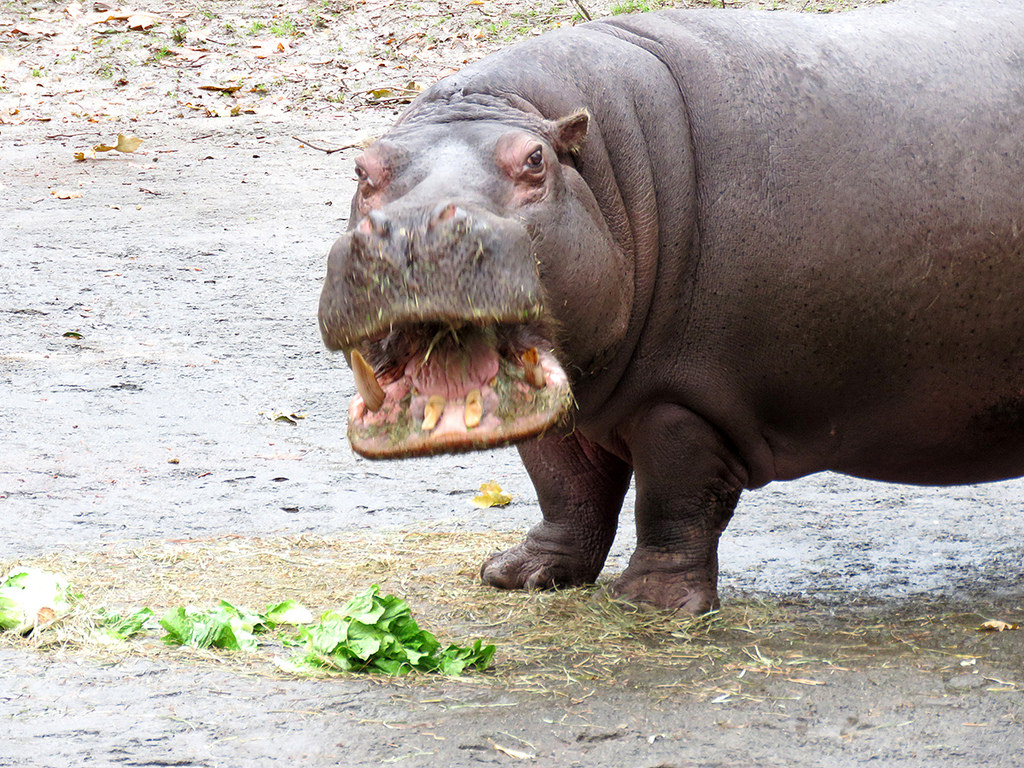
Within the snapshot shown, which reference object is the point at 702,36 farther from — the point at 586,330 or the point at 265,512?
the point at 265,512

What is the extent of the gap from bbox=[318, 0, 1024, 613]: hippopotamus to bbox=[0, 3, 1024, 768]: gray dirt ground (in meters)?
0.66

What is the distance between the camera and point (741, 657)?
388 cm

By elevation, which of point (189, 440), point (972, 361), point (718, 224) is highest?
point (718, 224)

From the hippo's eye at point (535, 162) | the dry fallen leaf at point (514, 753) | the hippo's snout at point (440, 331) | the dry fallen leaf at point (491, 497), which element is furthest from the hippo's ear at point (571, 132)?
the dry fallen leaf at point (491, 497)

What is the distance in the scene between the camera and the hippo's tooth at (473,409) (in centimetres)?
347

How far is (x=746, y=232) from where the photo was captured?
402 centimetres

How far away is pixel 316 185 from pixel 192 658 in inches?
283

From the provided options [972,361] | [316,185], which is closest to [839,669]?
[972,361]

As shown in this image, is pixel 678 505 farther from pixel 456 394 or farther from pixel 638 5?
pixel 638 5

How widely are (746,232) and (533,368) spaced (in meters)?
0.88

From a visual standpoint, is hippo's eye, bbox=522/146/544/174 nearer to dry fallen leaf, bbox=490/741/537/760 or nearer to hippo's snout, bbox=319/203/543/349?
hippo's snout, bbox=319/203/543/349

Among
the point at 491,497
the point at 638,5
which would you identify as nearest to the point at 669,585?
the point at 491,497

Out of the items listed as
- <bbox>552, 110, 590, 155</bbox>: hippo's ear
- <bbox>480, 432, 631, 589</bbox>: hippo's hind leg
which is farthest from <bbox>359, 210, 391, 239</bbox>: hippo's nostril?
<bbox>480, 432, 631, 589</bbox>: hippo's hind leg

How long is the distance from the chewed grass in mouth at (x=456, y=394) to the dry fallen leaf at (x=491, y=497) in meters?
2.22
